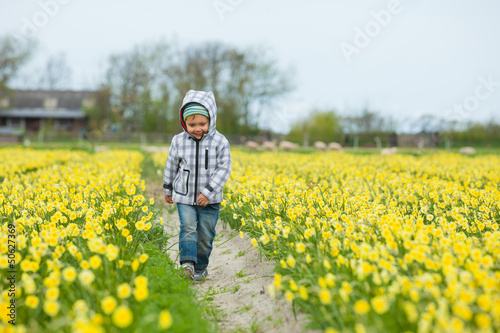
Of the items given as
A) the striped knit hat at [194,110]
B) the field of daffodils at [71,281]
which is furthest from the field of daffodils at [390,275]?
the striped knit hat at [194,110]

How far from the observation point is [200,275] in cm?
393

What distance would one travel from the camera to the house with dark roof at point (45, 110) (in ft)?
152

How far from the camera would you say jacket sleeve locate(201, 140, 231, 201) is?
3693 millimetres

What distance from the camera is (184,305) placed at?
2584mm

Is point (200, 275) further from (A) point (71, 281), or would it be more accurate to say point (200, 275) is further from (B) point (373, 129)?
(B) point (373, 129)

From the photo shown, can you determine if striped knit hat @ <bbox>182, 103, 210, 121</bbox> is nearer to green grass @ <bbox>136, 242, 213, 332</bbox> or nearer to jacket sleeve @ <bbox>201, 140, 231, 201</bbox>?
Result: jacket sleeve @ <bbox>201, 140, 231, 201</bbox>

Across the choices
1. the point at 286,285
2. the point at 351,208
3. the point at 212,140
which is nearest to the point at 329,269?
the point at 286,285

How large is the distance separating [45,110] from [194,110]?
51626 millimetres

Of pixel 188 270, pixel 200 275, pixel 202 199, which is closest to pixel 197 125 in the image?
pixel 202 199

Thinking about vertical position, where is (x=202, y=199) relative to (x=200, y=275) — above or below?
above

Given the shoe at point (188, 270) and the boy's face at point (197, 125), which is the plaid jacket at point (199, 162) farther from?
the shoe at point (188, 270)

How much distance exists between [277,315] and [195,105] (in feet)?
6.97

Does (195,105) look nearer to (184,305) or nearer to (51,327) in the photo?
(184,305)

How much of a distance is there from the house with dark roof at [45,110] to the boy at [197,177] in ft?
148
